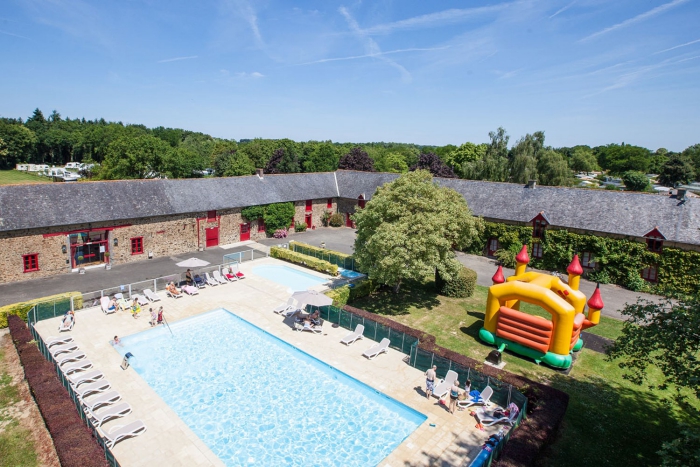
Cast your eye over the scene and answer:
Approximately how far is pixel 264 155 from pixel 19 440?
83487mm

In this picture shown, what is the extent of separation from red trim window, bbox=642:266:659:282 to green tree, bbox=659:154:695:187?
84.7 meters

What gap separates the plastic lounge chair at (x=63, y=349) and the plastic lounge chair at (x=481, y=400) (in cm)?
1596

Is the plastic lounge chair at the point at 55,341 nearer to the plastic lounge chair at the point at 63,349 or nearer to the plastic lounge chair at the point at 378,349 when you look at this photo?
the plastic lounge chair at the point at 63,349

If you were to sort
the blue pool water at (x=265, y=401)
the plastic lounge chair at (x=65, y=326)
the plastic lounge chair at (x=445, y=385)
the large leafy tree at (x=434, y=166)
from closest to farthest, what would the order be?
1. the blue pool water at (x=265, y=401)
2. the plastic lounge chair at (x=445, y=385)
3. the plastic lounge chair at (x=65, y=326)
4. the large leafy tree at (x=434, y=166)

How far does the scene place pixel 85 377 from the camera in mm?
15234

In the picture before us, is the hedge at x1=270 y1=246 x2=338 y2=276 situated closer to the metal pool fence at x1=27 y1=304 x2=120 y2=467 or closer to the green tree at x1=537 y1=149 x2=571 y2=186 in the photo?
the metal pool fence at x1=27 y1=304 x2=120 y2=467

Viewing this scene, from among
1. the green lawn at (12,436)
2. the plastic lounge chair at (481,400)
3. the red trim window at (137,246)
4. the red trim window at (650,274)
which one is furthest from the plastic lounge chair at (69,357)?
the red trim window at (650,274)

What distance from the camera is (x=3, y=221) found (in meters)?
25.1

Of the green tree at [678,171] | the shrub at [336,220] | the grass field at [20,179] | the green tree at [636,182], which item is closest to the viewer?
the shrub at [336,220]

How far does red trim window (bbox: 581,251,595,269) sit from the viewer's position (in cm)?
3064

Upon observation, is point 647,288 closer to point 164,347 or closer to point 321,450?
point 321,450

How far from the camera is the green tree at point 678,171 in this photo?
303ft

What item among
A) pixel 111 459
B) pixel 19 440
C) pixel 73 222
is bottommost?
pixel 19 440

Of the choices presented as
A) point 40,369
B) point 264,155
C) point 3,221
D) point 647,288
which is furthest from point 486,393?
point 264,155
